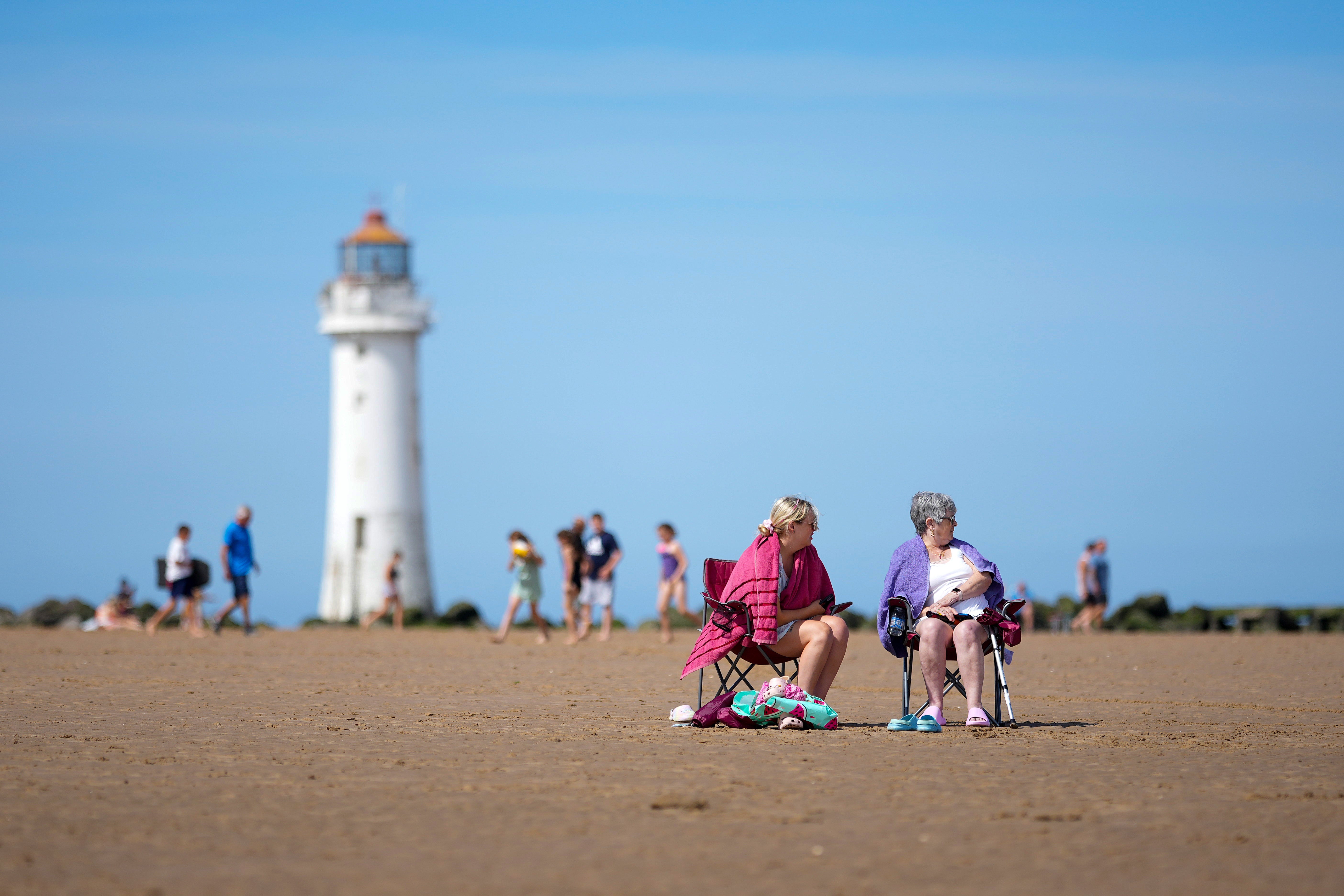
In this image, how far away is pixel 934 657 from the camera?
31.6 ft

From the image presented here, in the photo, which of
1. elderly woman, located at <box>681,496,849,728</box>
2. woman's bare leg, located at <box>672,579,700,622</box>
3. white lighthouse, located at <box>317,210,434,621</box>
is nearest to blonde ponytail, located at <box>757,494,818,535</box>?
elderly woman, located at <box>681,496,849,728</box>

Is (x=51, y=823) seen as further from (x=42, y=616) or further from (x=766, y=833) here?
(x=42, y=616)

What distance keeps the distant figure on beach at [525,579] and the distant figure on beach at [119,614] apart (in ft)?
29.4

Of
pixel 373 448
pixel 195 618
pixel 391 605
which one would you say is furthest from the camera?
pixel 373 448

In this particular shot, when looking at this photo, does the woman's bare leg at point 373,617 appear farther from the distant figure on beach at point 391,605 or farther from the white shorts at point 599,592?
the white shorts at point 599,592

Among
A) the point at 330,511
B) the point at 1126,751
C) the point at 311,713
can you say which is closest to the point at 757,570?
the point at 1126,751

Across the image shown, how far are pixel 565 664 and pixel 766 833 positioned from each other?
438 inches

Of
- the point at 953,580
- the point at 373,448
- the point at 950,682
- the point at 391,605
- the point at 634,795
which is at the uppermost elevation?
the point at 373,448

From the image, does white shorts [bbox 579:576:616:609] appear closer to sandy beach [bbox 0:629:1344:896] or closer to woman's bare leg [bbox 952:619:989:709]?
sandy beach [bbox 0:629:1344:896]

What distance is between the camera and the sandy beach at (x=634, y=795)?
5.41 meters

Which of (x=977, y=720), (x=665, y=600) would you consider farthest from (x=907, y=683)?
(x=665, y=600)

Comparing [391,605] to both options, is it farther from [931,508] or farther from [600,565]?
[931,508]

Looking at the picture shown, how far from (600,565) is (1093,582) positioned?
908cm

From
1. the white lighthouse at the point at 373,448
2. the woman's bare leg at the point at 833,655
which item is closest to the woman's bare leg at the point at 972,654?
the woman's bare leg at the point at 833,655
